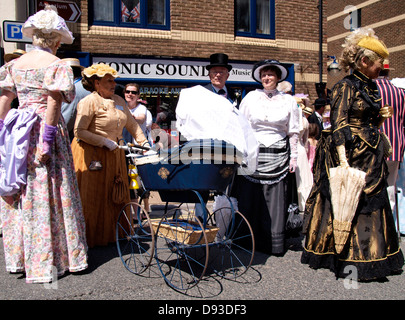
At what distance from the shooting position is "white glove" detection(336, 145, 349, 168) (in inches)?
150

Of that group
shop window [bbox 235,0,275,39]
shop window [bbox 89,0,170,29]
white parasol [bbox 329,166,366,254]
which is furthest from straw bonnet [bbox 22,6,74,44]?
shop window [bbox 235,0,275,39]

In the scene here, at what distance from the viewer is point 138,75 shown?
→ 35.9ft

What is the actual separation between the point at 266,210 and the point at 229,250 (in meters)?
0.63

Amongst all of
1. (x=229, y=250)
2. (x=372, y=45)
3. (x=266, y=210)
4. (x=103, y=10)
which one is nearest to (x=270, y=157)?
(x=266, y=210)

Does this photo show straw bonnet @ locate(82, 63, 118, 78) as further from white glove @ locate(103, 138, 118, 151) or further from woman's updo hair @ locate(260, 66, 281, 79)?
woman's updo hair @ locate(260, 66, 281, 79)

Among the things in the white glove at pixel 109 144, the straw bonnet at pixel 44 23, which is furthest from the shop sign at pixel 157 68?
the straw bonnet at pixel 44 23

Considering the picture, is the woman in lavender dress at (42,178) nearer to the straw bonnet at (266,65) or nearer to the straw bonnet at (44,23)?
the straw bonnet at (44,23)

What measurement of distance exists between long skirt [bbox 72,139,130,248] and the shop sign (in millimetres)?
6122

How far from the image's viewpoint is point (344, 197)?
372 cm

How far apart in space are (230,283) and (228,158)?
115 centimetres

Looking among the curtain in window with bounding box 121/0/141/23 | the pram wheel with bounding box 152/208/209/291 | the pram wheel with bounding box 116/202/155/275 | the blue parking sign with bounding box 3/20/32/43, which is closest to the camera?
the pram wheel with bounding box 152/208/209/291

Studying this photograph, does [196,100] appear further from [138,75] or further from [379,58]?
[138,75]

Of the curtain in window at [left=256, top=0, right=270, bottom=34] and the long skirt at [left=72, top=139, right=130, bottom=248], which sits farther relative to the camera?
the curtain in window at [left=256, top=0, right=270, bottom=34]

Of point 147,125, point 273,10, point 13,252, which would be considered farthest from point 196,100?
point 273,10
